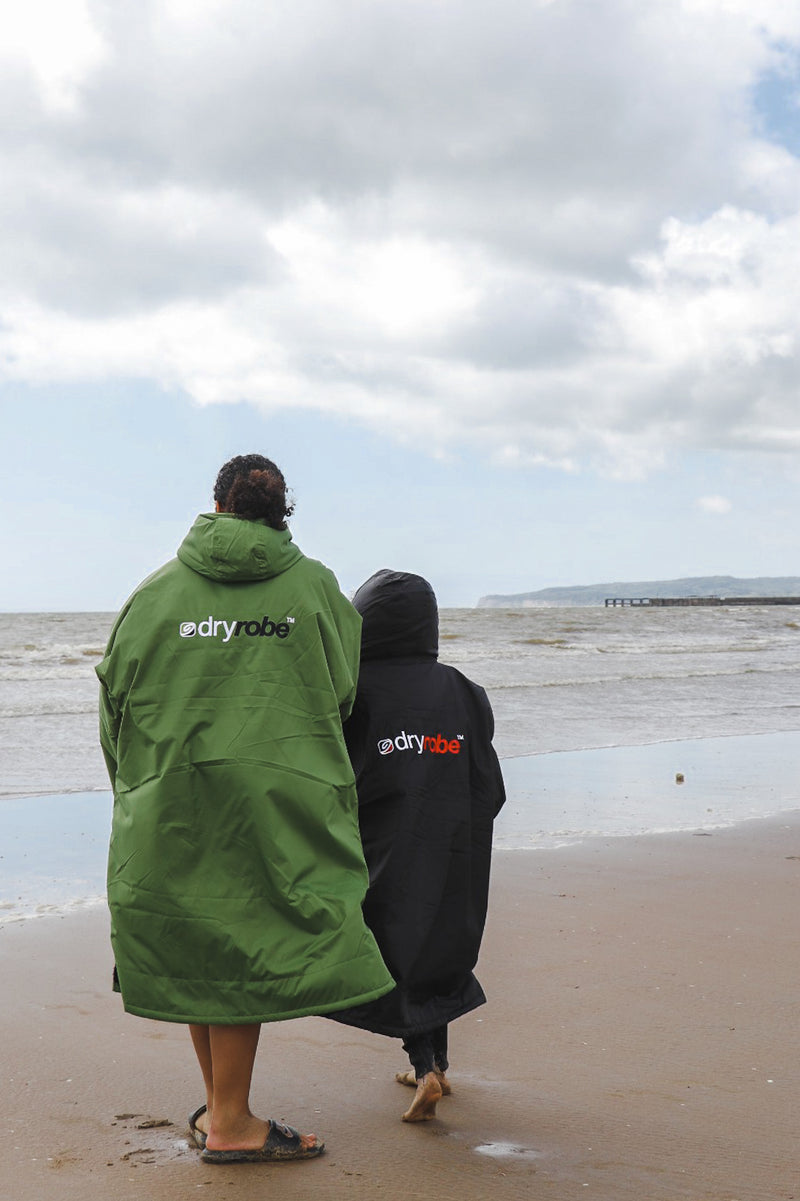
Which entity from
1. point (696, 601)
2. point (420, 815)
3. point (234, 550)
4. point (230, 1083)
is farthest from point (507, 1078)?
point (696, 601)

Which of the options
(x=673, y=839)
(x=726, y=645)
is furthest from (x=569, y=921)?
(x=726, y=645)

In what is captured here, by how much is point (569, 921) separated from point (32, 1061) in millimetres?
2560

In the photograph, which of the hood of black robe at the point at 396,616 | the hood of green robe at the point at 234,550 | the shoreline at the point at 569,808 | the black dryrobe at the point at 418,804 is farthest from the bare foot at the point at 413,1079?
the shoreline at the point at 569,808

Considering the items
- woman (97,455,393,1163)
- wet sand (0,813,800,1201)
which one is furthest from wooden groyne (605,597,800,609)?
woman (97,455,393,1163)

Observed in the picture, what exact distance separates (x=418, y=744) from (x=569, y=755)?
819cm

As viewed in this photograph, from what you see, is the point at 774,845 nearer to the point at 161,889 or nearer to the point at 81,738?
the point at 161,889

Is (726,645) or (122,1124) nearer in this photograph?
(122,1124)

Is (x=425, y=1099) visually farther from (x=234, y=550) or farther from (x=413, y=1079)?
(x=234, y=550)

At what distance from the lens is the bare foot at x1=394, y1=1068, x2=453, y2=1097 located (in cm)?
335

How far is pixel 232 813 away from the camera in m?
2.78

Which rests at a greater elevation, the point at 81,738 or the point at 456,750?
the point at 456,750

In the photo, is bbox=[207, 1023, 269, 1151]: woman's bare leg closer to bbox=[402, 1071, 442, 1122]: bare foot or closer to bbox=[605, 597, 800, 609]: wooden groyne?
bbox=[402, 1071, 442, 1122]: bare foot

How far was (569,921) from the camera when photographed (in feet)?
17.6

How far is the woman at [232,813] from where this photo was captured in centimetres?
277
